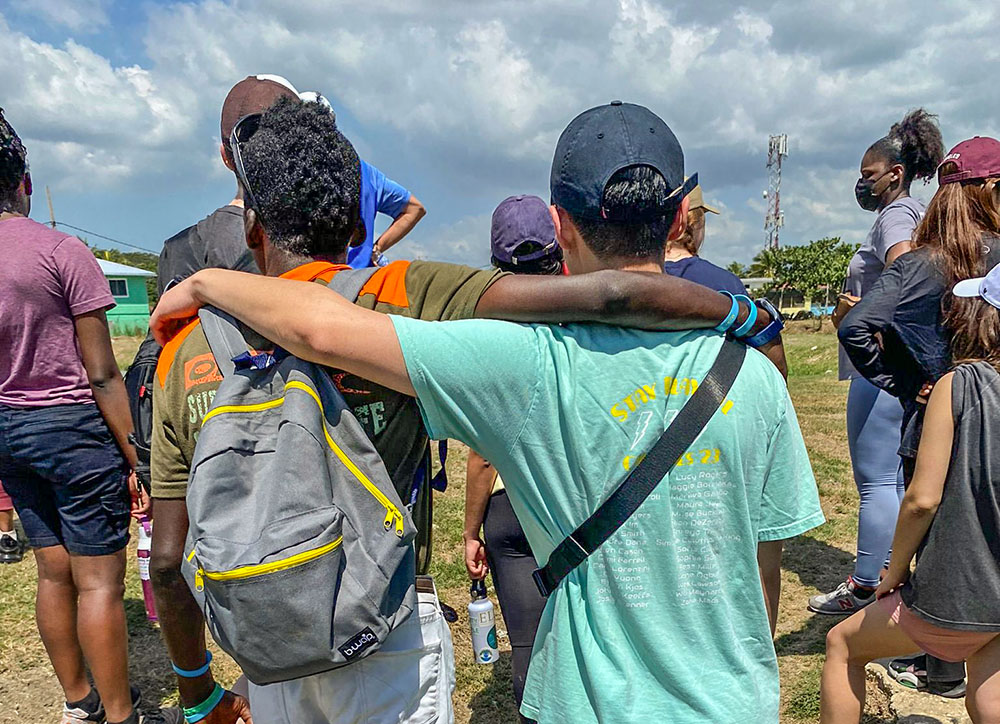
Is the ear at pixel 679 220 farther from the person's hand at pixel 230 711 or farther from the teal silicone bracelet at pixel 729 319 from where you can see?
the person's hand at pixel 230 711

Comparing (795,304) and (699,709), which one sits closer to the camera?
(699,709)

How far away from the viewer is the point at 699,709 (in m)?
1.47

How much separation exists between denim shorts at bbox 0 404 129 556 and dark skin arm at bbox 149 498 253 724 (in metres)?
1.32

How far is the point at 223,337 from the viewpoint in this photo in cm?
160

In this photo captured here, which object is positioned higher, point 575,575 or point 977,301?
point 977,301

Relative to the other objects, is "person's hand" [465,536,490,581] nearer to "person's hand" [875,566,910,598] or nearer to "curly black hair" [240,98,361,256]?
"person's hand" [875,566,910,598]

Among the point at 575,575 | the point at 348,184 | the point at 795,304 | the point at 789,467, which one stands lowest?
the point at 575,575

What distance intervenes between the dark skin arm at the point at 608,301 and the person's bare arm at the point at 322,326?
23cm

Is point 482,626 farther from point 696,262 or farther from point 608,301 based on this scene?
point 608,301

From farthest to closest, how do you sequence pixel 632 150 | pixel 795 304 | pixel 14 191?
pixel 795 304, pixel 14 191, pixel 632 150

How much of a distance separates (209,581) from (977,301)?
245 cm

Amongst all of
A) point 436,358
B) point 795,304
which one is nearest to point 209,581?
point 436,358

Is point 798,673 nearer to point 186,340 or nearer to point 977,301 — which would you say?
point 977,301

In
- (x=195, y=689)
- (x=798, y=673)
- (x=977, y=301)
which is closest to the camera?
(x=195, y=689)
